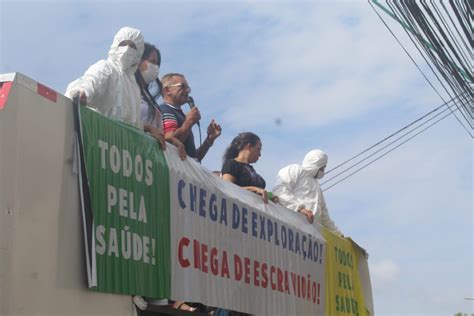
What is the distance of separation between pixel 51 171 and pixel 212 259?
165cm

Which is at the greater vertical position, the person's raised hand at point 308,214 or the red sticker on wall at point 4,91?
the person's raised hand at point 308,214

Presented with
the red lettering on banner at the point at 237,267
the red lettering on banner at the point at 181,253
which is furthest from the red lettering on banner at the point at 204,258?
the red lettering on banner at the point at 237,267

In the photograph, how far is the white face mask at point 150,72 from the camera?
566 centimetres

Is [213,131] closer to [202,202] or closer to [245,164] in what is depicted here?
[245,164]

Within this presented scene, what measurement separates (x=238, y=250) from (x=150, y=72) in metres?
1.32

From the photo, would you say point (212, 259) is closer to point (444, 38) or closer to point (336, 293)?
point (336, 293)

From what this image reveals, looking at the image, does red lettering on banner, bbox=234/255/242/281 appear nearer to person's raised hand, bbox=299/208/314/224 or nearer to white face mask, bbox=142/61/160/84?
white face mask, bbox=142/61/160/84

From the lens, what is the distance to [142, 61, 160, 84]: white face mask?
5660mm

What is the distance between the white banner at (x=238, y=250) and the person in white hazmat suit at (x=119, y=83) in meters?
0.36

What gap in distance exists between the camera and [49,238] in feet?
12.9

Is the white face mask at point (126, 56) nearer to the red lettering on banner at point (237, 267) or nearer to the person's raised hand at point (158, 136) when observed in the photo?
the person's raised hand at point (158, 136)

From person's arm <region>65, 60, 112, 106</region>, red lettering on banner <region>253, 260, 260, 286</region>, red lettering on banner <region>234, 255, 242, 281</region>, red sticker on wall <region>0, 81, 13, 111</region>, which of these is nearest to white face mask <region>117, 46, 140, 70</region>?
person's arm <region>65, 60, 112, 106</region>

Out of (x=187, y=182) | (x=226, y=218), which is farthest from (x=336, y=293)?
(x=187, y=182)

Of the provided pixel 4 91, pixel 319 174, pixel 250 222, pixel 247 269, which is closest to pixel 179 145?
pixel 250 222
